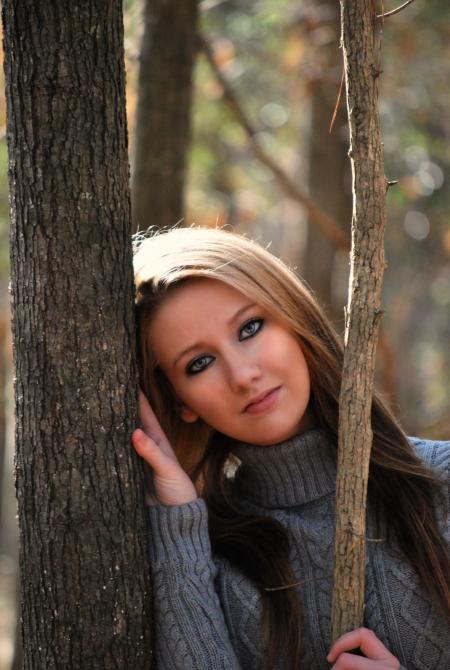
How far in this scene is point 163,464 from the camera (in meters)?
2.21

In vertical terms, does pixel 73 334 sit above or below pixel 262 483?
above

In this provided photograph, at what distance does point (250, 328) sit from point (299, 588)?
72 cm

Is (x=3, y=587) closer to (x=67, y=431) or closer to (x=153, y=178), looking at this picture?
(x=153, y=178)

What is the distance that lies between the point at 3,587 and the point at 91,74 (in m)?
11.2

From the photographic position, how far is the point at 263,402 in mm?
2344

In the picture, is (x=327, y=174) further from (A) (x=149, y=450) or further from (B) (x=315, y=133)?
(A) (x=149, y=450)

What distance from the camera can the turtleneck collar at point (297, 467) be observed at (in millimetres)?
2506

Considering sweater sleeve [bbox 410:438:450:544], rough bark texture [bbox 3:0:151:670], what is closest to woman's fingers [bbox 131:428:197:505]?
rough bark texture [bbox 3:0:151:670]

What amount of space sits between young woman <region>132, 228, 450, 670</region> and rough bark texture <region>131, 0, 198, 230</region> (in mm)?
1458

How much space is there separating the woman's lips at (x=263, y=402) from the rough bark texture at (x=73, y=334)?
0.40 metres

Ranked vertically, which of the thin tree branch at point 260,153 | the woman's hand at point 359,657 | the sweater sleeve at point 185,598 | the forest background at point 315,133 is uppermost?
the forest background at point 315,133

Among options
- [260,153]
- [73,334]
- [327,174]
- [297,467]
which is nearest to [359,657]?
[297,467]

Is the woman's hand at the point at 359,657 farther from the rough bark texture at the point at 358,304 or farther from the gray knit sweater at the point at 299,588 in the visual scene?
the gray knit sweater at the point at 299,588

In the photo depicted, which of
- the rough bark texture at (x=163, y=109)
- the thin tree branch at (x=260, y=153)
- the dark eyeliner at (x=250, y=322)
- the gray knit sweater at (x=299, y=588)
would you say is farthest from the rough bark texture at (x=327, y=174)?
the dark eyeliner at (x=250, y=322)
